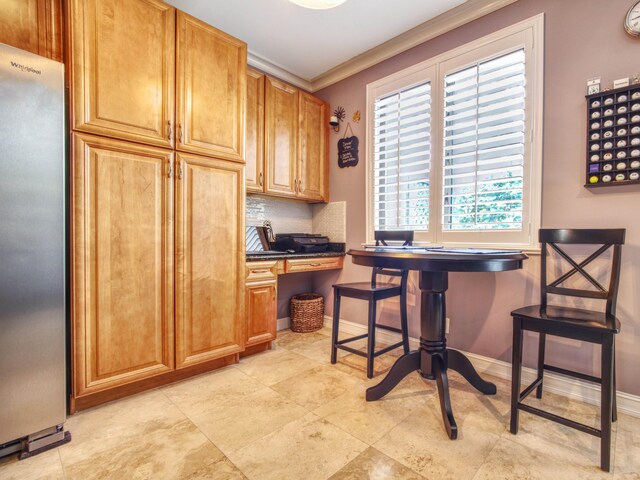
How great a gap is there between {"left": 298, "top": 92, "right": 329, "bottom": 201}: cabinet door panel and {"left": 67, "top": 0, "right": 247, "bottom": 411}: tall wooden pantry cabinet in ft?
3.22

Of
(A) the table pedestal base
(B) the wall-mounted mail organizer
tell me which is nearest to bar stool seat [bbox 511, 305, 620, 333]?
(A) the table pedestal base

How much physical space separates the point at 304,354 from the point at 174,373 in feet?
3.27

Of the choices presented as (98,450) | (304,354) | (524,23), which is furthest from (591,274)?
(98,450)

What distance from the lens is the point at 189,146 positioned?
2061 mm

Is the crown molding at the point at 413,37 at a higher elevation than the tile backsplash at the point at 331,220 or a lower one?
higher

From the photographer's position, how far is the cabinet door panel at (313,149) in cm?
323

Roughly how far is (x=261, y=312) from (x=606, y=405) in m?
2.12

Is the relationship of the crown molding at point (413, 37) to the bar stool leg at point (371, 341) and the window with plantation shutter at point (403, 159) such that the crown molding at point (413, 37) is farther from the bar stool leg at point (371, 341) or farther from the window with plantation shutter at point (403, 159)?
the bar stool leg at point (371, 341)

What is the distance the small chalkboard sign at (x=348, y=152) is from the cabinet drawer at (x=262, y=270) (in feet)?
4.29

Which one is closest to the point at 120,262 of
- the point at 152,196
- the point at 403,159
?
the point at 152,196

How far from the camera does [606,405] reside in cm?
133

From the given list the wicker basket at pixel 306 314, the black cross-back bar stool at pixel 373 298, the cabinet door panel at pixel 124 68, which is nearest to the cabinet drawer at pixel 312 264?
the wicker basket at pixel 306 314

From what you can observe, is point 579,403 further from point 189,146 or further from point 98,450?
point 189,146

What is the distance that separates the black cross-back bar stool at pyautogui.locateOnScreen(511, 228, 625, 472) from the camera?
134 centimetres
